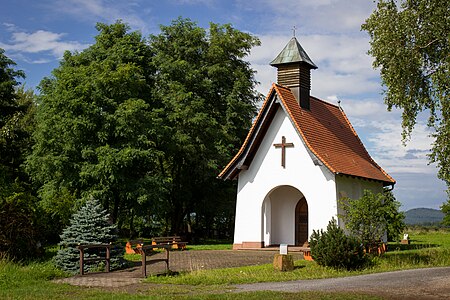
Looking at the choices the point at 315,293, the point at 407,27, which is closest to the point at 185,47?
the point at 407,27

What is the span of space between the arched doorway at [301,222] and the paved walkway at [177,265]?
11.0ft

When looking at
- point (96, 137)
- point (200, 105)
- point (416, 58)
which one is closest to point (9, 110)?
point (96, 137)

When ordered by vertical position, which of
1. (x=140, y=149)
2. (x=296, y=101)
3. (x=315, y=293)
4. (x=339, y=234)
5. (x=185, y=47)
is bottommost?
(x=315, y=293)

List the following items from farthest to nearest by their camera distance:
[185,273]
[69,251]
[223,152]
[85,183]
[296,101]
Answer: [223,152]
[85,183]
[296,101]
[69,251]
[185,273]

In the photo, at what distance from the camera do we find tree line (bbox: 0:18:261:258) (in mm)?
29281

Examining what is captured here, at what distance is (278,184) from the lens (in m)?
26.5

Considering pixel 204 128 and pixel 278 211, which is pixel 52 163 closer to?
pixel 204 128

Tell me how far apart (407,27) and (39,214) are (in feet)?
49.6

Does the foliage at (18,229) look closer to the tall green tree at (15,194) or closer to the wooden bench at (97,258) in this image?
the tall green tree at (15,194)

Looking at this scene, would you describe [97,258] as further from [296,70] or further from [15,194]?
[296,70]

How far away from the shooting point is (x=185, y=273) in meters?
16.5

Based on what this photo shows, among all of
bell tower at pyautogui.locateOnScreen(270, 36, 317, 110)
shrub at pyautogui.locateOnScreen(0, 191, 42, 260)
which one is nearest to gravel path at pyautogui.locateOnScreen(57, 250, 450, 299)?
shrub at pyautogui.locateOnScreen(0, 191, 42, 260)

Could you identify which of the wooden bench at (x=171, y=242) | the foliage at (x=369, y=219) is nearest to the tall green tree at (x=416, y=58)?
the foliage at (x=369, y=219)

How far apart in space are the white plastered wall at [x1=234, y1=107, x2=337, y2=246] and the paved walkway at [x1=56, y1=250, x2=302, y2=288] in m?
1.83
